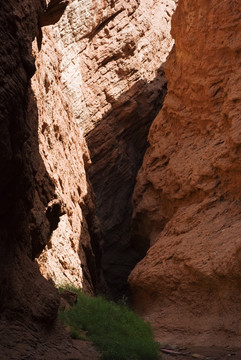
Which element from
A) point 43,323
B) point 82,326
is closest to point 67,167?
point 82,326

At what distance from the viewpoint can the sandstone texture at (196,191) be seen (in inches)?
Result: 376

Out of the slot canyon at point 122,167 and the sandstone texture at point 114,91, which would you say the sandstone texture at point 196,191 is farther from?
the sandstone texture at point 114,91

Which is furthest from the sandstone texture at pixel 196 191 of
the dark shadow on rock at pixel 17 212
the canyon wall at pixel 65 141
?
the dark shadow on rock at pixel 17 212

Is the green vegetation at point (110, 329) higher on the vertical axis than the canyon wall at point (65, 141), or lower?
lower

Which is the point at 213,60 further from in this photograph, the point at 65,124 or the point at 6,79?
the point at 6,79

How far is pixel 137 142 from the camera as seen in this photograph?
1772cm

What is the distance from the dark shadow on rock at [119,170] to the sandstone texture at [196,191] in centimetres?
211

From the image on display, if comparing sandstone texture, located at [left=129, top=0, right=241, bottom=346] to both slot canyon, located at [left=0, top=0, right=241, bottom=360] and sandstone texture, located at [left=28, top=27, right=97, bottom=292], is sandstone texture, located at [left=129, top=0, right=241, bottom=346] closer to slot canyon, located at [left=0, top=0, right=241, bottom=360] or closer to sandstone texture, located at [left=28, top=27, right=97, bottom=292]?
slot canyon, located at [left=0, top=0, right=241, bottom=360]

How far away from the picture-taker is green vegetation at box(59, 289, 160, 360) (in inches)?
228

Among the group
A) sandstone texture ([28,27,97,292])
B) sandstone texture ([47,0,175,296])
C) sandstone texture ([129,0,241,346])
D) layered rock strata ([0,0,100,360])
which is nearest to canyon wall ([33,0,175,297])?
sandstone texture ([47,0,175,296])

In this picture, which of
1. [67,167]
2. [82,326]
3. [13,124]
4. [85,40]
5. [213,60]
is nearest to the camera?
[13,124]

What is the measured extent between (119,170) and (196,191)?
5.28 meters

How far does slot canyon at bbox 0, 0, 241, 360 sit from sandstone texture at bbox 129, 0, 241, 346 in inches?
1.3

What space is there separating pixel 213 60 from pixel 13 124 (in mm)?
8472
